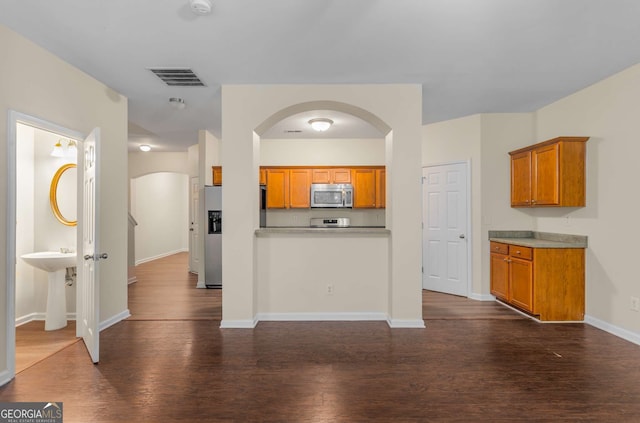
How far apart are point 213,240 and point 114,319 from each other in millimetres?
2233

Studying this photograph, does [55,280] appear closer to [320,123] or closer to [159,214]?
[320,123]

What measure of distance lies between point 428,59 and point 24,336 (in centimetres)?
489

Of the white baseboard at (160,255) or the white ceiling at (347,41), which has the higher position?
the white ceiling at (347,41)

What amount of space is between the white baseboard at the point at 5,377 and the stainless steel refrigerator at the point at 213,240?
3343mm

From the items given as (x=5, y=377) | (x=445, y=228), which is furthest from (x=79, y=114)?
(x=445, y=228)

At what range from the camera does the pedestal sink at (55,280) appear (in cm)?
356

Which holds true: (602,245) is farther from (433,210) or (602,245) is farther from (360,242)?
(360,242)

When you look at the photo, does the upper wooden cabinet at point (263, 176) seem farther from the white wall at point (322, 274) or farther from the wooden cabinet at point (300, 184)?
the white wall at point (322, 274)

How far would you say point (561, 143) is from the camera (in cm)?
393

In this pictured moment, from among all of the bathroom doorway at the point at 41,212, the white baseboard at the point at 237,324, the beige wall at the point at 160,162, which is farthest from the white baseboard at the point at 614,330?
the beige wall at the point at 160,162

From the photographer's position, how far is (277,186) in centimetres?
646

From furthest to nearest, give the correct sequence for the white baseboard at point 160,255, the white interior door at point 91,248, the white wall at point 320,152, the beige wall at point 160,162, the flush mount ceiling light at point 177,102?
the white baseboard at point 160,255 < the beige wall at point 160,162 < the white wall at point 320,152 < the flush mount ceiling light at point 177,102 < the white interior door at point 91,248

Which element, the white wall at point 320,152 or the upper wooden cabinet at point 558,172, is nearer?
the upper wooden cabinet at point 558,172

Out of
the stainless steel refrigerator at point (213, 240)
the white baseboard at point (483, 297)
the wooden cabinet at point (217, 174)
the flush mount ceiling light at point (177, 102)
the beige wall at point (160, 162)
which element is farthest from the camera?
the beige wall at point (160, 162)
